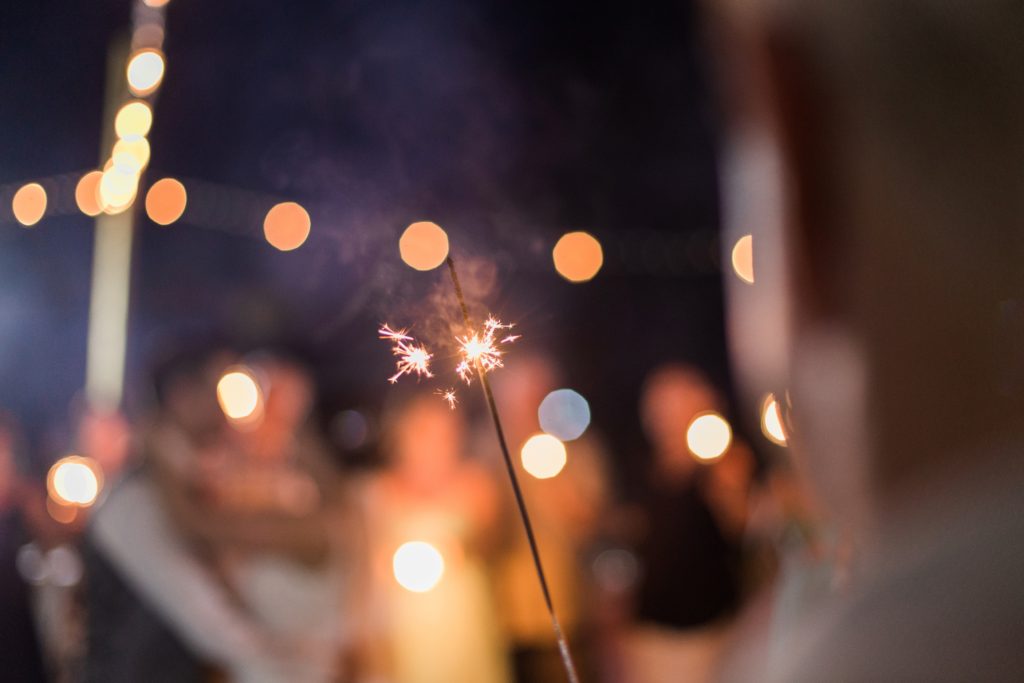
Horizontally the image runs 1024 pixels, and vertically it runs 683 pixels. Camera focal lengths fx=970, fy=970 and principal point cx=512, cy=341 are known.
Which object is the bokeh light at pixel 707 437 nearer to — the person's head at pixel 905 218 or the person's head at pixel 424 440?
the person's head at pixel 424 440

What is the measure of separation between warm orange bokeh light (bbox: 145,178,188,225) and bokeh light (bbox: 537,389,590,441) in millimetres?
1799

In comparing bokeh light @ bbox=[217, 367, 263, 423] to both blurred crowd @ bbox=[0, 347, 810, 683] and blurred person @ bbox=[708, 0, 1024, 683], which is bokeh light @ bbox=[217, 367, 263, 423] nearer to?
blurred crowd @ bbox=[0, 347, 810, 683]

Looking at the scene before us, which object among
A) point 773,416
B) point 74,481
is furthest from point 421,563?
point 773,416

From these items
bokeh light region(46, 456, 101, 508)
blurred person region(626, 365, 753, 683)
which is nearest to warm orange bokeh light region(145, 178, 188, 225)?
bokeh light region(46, 456, 101, 508)

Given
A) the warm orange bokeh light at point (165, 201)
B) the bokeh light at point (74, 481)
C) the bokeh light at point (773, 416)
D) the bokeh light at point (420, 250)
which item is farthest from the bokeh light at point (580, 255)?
the bokeh light at point (773, 416)

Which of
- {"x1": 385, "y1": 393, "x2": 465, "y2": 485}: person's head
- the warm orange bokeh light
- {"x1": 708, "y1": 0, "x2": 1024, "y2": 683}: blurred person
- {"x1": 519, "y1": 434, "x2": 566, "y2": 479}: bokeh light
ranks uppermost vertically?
the warm orange bokeh light

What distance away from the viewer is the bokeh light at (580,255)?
19.7 feet

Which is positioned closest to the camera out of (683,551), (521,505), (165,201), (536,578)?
(521,505)

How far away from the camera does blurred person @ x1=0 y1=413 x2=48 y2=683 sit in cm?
240

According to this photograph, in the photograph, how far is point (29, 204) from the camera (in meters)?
2.90

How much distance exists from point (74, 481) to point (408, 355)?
3084 mm

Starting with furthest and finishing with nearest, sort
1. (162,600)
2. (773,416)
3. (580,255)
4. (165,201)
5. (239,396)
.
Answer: (580,255), (165,201), (239,396), (162,600), (773,416)

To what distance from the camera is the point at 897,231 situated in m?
0.39

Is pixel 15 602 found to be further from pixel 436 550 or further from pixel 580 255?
pixel 580 255
